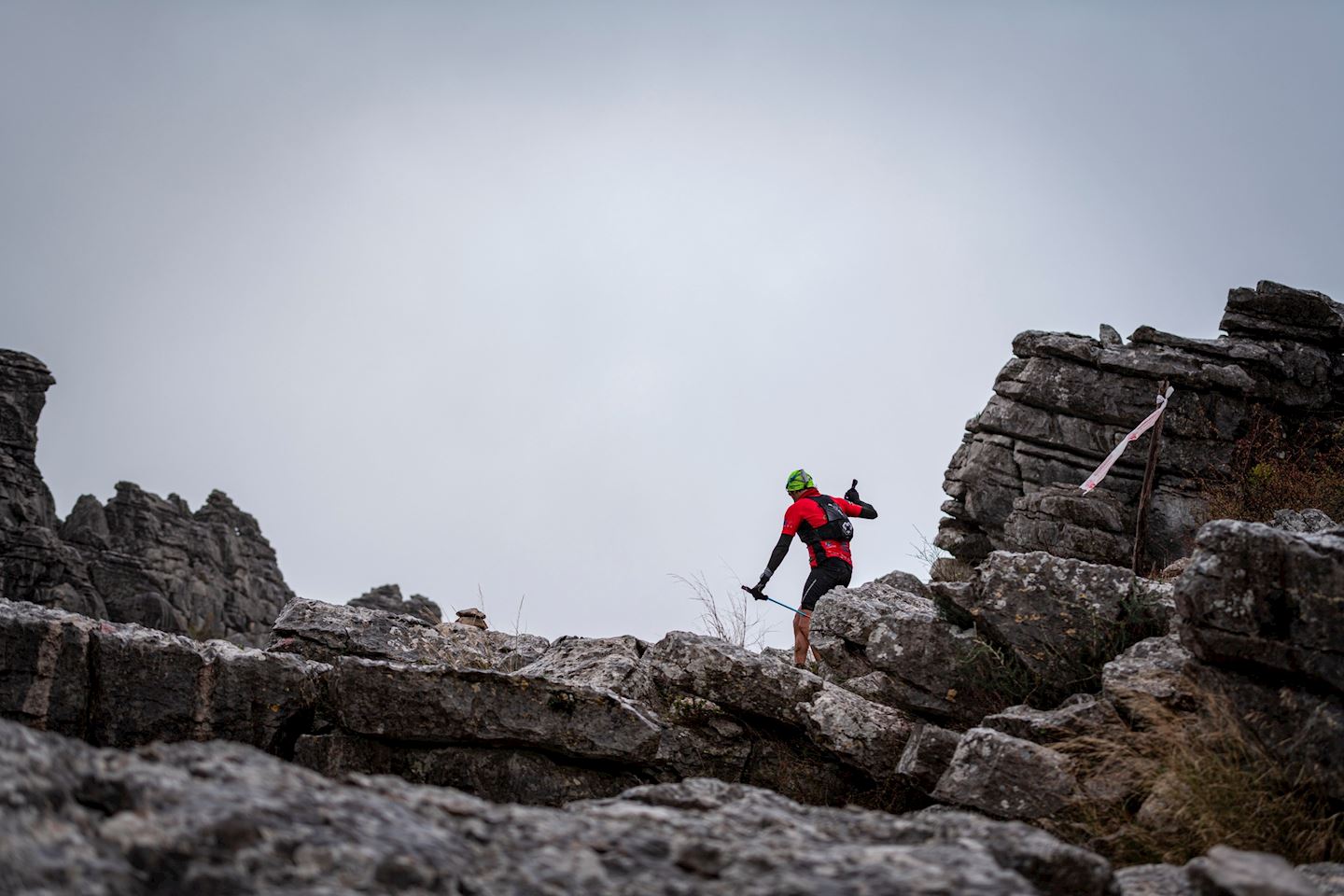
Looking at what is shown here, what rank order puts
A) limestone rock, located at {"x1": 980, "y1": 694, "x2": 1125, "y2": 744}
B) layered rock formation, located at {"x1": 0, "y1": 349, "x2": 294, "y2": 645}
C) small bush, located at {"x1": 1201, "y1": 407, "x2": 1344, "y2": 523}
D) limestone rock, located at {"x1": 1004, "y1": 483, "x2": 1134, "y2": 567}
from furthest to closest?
1. layered rock formation, located at {"x1": 0, "y1": 349, "x2": 294, "y2": 645}
2. limestone rock, located at {"x1": 1004, "y1": 483, "x2": 1134, "y2": 567}
3. small bush, located at {"x1": 1201, "y1": 407, "x2": 1344, "y2": 523}
4. limestone rock, located at {"x1": 980, "y1": 694, "x2": 1125, "y2": 744}

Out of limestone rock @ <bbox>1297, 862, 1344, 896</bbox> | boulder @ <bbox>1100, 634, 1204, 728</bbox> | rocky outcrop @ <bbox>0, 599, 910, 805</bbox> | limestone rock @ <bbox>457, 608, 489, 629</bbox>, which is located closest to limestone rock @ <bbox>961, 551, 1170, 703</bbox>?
boulder @ <bbox>1100, 634, 1204, 728</bbox>

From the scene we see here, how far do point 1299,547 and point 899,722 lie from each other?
338 centimetres

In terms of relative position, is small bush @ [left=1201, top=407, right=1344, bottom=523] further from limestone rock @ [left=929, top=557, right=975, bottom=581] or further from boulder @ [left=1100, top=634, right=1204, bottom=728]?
boulder @ [left=1100, top=634, right=1204, bottom=728]

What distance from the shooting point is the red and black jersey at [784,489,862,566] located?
50.0ft

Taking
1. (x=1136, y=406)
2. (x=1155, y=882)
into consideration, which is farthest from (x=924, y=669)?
(x=1136, y=406)

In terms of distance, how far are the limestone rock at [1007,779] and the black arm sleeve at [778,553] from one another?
25.2 ft

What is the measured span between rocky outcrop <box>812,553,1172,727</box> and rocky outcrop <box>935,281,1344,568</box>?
54.9ft

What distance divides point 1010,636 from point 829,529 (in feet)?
21.6

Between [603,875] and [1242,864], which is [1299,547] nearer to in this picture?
[1242,864]

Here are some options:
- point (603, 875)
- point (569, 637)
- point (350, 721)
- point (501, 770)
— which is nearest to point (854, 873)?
point (603, 875)

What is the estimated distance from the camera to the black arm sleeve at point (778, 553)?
14719mm

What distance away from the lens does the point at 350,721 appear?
830cm

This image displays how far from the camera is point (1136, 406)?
2678 centimetres

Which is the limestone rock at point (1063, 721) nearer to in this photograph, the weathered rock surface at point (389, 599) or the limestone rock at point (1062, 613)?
the limestone rock at point (1062, 613)
